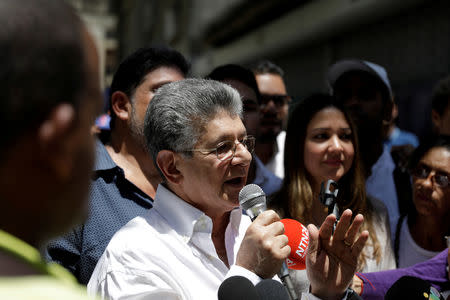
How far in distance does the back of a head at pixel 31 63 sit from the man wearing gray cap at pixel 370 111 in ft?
9.23

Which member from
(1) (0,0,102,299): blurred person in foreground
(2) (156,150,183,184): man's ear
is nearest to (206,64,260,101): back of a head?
(2) (156,150,183,184): man's ear

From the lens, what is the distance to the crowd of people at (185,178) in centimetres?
84

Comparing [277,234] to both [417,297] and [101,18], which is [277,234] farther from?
[101,18]

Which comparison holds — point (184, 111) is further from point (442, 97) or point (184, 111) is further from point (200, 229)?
point (442, 97)

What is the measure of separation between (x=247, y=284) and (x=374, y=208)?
65.7 inches

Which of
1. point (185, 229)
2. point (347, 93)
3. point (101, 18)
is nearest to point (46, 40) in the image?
point (185, 229)

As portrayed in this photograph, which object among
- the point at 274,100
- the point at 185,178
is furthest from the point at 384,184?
the point at 185,178

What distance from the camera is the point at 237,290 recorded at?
1.57 metres

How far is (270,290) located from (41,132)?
3.12 feet

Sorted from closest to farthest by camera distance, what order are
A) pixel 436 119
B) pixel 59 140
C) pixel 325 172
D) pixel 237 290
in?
pixel 59 140 → pixel 237 290 → pixel 325 172 → pixel 436 119

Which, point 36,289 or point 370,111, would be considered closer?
point 36,289

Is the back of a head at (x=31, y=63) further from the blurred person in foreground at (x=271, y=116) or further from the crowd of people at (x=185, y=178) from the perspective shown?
the blurred person in foreground at (x=271, y=116)

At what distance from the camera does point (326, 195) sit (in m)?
2.19

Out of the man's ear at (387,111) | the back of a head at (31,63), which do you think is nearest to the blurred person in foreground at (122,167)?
the man's ear at (387,111)
